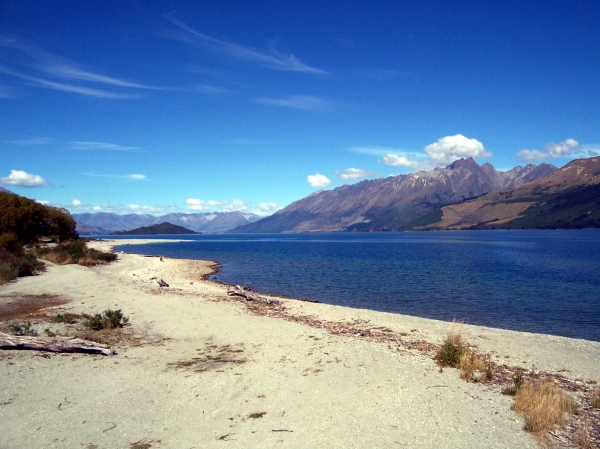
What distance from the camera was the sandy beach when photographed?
830 cm

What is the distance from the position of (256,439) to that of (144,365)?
6355mm

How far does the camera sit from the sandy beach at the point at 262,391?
8.30 metres

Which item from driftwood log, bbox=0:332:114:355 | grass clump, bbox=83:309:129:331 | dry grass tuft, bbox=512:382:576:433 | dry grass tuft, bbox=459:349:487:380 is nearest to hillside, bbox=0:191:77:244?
grass clump, bbox=83:309:129:331

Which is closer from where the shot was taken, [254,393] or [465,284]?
[254,393]

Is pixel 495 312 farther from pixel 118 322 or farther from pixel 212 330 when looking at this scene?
pixel 118 322

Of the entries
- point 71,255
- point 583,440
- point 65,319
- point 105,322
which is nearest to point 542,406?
point 583,440

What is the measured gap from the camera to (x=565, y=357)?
51.9ft

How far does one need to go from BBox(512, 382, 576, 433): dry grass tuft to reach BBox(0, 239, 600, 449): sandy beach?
306 millimetres

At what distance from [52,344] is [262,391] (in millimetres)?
7615

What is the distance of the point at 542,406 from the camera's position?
9.35m

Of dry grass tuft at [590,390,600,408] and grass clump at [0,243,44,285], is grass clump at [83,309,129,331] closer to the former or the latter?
grass clump at [0,243,44,285]

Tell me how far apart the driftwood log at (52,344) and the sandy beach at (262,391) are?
253 mm

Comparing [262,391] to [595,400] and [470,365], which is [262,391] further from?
[595,400]

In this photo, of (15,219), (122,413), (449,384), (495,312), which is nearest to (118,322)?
(122,413)
